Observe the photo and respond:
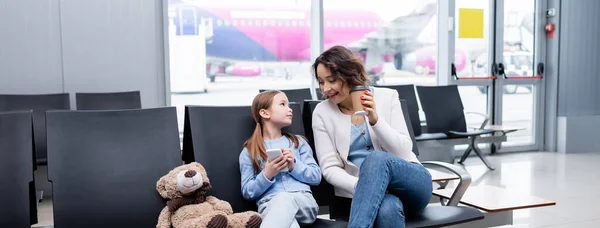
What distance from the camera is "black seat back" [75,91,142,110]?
410 cm

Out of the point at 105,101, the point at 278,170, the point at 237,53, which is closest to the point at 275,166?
the point at 278,170


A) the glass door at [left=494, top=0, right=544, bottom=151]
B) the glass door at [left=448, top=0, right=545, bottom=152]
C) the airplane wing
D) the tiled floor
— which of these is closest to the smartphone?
the tiled floor

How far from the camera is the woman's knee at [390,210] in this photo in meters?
1.86

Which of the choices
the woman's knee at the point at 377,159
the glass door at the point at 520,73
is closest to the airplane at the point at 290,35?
the glass door at the point at 520,73

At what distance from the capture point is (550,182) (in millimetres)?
4594

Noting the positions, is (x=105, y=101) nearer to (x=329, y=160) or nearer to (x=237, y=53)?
(x=237, y=53)

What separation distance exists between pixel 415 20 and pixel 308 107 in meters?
4.03

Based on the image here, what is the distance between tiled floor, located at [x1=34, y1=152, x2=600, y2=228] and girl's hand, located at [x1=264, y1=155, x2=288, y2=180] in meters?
1.72

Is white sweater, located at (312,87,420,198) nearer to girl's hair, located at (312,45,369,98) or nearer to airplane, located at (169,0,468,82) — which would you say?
girl's hair, located at (312,45,369,98)

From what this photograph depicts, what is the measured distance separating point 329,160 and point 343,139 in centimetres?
11

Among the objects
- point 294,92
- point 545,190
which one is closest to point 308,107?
point 294,92

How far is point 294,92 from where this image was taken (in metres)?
4.42

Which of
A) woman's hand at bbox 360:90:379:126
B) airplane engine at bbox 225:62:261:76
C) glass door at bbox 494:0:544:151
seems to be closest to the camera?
woman's hand at bbox 360:90:379:126

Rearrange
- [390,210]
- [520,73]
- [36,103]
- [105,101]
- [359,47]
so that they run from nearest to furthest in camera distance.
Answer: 1. [390,210]
2. [36,103]
3. [105,101]
4. [359,47]
5. [520,73]
